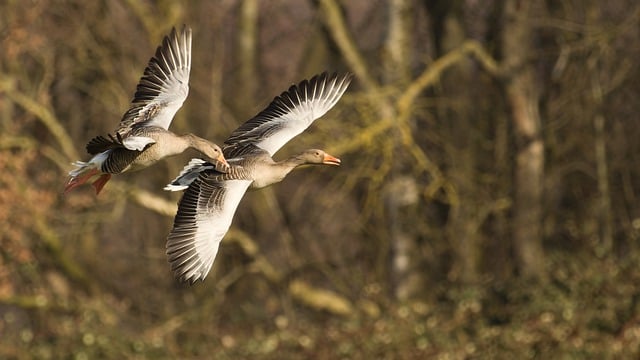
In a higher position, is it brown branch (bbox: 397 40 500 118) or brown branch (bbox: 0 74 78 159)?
brown branch (bbox: 0 74 78 159)

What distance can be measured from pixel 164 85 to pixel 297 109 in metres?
1.02

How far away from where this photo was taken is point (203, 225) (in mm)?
9516

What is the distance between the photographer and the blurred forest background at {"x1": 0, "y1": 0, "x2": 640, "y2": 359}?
55.6 feet

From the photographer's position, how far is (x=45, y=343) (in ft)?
57.3

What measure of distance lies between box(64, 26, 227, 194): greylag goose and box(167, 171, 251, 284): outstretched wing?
0.52 feet

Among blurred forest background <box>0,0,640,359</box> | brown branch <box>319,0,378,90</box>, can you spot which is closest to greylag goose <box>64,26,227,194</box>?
blurred forest background <box>0,0,640,359</box>

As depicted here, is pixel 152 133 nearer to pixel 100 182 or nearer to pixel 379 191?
pixel 100 182

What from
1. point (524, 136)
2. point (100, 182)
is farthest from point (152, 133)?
point (524, 136)

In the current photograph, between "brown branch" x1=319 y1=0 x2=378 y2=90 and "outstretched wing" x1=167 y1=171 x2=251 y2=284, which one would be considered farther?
"brown branch" x1=319 y1=0 x2=378 y2=90

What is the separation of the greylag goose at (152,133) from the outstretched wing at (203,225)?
160 mm

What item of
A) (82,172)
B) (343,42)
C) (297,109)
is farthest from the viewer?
(343,42)

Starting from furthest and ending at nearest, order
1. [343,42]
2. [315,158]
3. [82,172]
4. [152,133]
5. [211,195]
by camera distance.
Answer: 1. [343,42]
2. [315,158]
3. [82,172]
4. [211,195]
5. [152,133]

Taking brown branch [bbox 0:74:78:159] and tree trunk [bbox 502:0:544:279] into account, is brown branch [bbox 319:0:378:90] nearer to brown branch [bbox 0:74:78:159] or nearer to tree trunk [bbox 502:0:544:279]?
tree trunk [bbox 502:0:544:279]

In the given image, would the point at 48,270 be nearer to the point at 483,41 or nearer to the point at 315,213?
the point at 315,213
